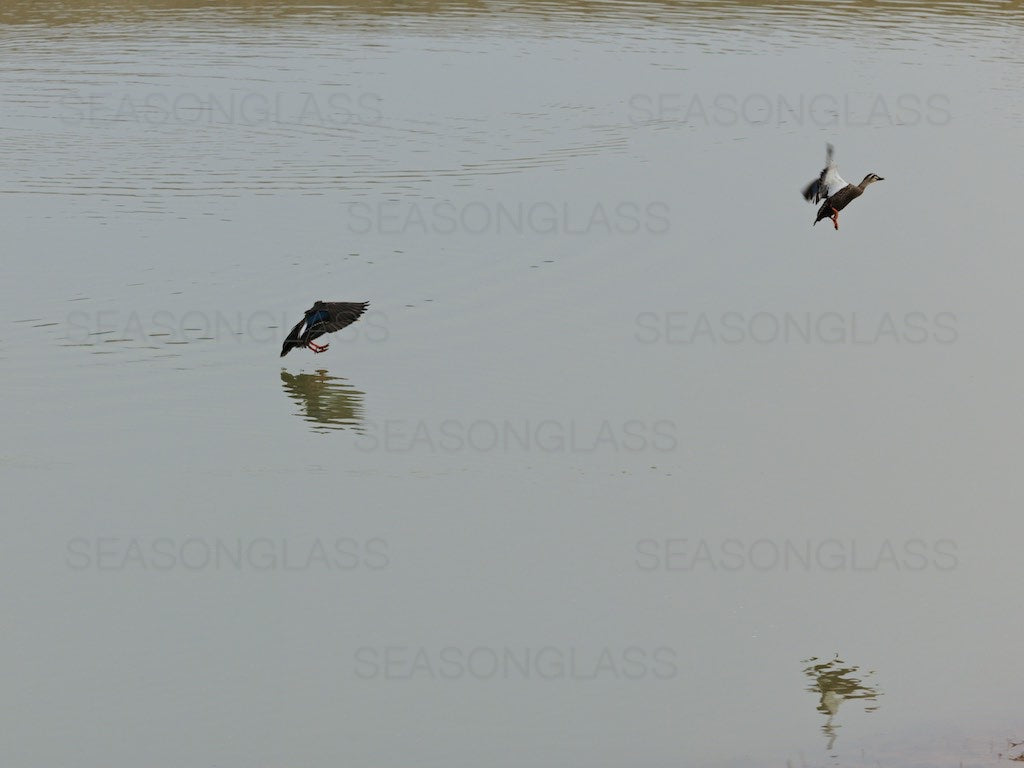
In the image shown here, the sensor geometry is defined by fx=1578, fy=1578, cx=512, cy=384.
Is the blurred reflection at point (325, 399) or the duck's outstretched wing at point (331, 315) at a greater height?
the duck's outstretched wing at point (331, 315)

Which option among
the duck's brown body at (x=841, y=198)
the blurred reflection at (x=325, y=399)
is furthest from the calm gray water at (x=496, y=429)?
the duck's brown body at (x=841, y=198)

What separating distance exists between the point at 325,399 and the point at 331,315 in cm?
102

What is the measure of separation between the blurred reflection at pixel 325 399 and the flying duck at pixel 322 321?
0.37 meters

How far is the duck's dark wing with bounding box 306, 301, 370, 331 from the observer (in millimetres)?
17125

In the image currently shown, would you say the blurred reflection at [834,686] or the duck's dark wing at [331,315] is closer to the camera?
the blurred reflection at [834,686]

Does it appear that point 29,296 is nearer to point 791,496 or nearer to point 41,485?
point 41,485

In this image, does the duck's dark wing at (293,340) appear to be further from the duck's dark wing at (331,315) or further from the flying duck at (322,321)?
the duck's dark wing at (331,315)

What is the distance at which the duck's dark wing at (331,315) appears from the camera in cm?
1712

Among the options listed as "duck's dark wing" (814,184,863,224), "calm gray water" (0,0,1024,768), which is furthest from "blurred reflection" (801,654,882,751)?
"duck's dark wing" (814,184,863,224)

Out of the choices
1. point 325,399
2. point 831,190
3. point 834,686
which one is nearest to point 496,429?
point 325,399

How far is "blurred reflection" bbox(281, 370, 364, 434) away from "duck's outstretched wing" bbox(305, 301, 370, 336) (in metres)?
0.54

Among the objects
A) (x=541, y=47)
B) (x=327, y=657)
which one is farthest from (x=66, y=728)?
(x=541, y=47)

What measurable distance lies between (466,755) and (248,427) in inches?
254

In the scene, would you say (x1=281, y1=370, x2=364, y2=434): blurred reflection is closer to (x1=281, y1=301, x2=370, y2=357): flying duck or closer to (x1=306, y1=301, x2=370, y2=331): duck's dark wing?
(x1=281, y1=301, x2=370, y2=357): flying duck
